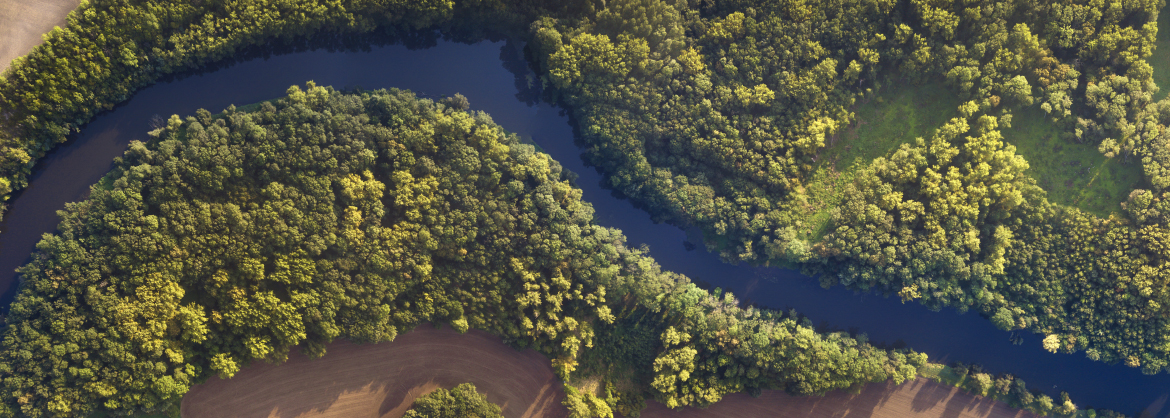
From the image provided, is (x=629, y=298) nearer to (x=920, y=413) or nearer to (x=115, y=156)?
(x=920, y=413)

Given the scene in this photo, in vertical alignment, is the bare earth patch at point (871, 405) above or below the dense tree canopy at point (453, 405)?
below

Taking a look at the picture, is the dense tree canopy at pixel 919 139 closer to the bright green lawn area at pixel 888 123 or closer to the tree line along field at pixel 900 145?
the tree line along field at pixel 900 145

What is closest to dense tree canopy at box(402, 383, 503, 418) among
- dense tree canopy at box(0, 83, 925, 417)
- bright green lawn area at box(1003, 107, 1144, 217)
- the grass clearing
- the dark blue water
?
dense tree canopy at box(0, 83, 925, 417)

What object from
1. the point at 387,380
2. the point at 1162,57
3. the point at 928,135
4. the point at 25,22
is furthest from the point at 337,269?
the point at 1162,57

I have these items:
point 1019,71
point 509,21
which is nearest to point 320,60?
point 509,21

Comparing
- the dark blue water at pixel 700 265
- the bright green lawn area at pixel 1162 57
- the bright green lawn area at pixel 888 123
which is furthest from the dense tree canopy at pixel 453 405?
the bright green lawn area at pixel 1162 57

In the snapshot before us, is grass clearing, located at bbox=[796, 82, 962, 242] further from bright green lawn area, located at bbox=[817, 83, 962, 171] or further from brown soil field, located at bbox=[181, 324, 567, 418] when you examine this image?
brown soil field, located at bbox=[181, 324, 567, 418]
